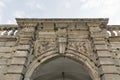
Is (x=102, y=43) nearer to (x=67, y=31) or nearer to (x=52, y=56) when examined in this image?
(x=67, y=31)

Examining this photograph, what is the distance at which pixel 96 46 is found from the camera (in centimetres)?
675

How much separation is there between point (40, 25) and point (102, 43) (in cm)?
282

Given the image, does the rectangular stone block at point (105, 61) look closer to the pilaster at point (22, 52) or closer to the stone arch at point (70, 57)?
the stone arch at point (70, 57)

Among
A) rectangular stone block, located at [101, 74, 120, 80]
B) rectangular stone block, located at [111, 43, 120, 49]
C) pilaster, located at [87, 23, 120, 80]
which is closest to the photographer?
rectangular stone block, located at [101, 74, 120, 80]

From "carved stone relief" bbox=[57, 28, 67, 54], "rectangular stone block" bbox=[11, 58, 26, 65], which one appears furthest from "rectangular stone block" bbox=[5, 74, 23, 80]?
"carved stone relief" bbox=[57, 28, 67, 54]

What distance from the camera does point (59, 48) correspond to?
270 inches

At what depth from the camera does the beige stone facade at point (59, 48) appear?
20.1 feet

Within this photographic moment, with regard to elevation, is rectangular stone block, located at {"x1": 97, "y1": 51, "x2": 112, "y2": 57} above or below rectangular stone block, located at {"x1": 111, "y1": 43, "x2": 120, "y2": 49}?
below

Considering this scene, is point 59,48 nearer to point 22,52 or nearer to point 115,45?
point 22,52

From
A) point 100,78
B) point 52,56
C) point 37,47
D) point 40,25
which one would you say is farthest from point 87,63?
point 40,25

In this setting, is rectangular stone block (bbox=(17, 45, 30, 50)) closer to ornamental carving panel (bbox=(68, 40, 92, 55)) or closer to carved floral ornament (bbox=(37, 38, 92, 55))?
carved floral ornament (bbox=(37, 38, 92, 55))

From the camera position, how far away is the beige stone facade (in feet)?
20.1

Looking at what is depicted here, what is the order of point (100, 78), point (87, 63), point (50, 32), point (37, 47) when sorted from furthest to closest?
point (50, 32) → point (37, 47) → point (87, 63) → point (100, 78)

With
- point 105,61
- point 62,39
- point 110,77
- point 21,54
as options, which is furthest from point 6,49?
point 110,77
